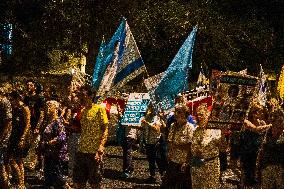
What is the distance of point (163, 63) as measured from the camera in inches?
1139

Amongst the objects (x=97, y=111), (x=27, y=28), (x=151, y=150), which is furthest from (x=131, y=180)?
(x=27, y=28)

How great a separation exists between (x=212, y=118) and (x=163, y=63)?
21.3 meters

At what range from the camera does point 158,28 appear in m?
24.8

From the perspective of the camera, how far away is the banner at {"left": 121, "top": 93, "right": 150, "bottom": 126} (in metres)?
11.5

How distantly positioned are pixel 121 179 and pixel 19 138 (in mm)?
2556

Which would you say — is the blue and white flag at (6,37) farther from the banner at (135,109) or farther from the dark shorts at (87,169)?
the dark shorts at (87,169)

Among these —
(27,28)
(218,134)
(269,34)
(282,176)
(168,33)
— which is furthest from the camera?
(269,34)

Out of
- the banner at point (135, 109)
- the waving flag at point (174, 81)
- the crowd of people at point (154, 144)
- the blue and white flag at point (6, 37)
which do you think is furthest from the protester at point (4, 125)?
the blue and white flag at point (6, 37)

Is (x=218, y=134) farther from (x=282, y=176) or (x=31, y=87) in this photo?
(x=31, y=87)

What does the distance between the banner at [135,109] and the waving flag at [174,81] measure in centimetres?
214

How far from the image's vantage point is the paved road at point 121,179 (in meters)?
10.2

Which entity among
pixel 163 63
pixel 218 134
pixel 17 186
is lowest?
pixel 17 186

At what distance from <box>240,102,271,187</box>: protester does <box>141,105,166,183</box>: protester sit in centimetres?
180

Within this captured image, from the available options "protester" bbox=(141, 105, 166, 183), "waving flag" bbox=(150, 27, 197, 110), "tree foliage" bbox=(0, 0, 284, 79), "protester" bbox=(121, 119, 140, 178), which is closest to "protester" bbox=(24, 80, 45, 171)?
"protester" bbox=(121, 119, 140, 178)
